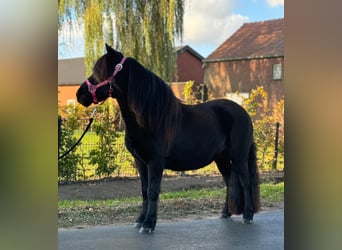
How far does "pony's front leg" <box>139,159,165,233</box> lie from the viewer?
3.84 meters

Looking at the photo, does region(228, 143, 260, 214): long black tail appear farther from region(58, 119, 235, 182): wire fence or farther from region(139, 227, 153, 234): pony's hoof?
region(58, 119, 235, 182): wire fence

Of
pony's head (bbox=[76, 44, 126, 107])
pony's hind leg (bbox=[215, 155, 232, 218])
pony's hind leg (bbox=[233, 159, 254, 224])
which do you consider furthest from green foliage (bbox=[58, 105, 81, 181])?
pony's hind leg (bbox=[233, 159, 254, 224])

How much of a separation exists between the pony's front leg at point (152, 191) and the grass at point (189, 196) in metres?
1.89

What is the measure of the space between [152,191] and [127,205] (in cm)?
186

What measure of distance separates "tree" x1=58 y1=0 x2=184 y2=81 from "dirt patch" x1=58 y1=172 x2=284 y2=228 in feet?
8.81

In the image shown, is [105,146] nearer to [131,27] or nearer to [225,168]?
[131,27]

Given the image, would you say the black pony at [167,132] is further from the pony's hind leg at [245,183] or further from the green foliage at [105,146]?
the green foliage at [105,146]

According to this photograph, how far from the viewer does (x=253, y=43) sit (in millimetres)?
22609

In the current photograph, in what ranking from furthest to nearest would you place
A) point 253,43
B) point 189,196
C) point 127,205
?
1. point 253,43
2. point 189,196
3. point 127,205

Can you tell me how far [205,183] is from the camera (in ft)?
24.9

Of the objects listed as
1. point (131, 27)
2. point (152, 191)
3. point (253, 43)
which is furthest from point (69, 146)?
point (253, 43)
